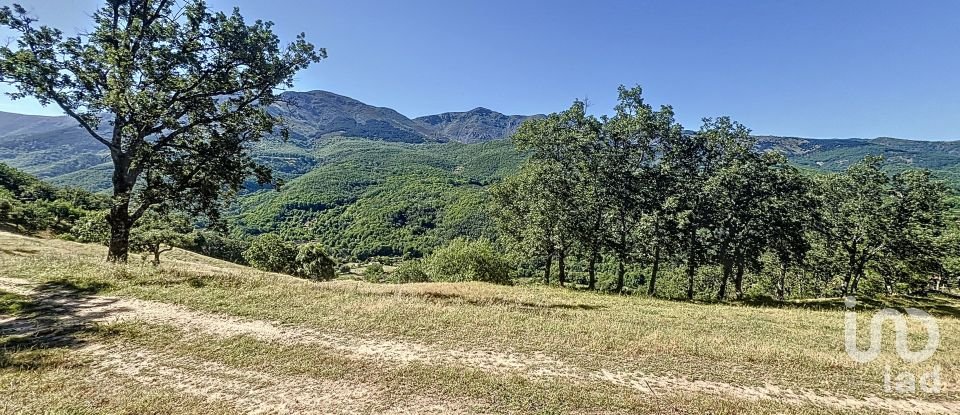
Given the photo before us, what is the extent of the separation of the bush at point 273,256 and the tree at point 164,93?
49.5m

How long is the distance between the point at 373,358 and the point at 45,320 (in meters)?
8.76

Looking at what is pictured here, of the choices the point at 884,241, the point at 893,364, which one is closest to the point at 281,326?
the point at 893,364

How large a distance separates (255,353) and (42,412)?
3.47 m

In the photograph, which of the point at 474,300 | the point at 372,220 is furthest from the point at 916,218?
the point at 372,220

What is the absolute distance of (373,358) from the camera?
378 inches

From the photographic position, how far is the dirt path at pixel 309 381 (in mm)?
7848

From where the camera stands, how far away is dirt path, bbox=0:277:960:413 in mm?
7848

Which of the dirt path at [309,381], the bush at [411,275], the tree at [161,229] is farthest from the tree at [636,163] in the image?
the bush at [411,275]

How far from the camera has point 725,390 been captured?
9008mm

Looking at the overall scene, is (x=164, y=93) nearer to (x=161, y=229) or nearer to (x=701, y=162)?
(x=161, y=229)

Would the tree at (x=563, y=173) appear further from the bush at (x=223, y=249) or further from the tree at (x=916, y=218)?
the bush at (x=223, y=249)

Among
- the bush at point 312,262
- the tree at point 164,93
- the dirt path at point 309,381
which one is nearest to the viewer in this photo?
the dirt path at point 309,381

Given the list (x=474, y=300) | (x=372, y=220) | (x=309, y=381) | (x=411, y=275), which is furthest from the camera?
(x=372, y=220)

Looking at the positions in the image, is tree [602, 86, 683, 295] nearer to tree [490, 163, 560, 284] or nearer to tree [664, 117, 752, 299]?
tree [664, 117, 752, 299]
